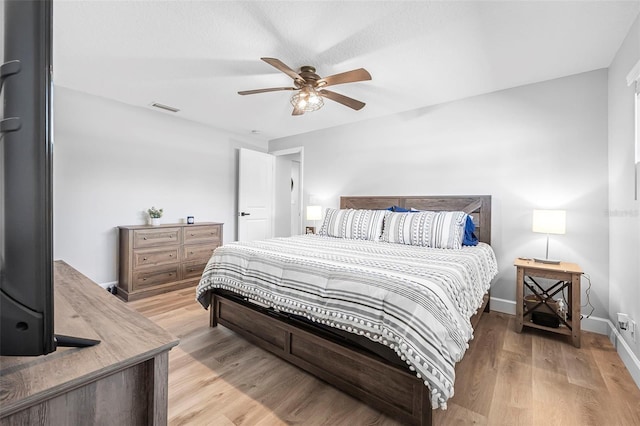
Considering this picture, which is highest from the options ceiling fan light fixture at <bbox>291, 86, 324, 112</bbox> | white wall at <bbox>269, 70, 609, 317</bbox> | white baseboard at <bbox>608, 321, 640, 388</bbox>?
ceiling fan light fixture at <bbox>291, 86, 324, 112</bbox>

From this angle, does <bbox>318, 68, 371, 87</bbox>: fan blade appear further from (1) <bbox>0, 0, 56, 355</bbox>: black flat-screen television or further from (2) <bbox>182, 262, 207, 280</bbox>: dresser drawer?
(2) <bbox>182, 262, 207, 280</bbox>: dresser drawer

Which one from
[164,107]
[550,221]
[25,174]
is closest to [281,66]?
[25,174]

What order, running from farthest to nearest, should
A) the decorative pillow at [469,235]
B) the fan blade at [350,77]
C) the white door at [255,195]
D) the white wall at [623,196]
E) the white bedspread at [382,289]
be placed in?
the white door at [255,195], the decorative pillow at [469,235], the fan blade at [350,77], the white wall at [623,196], the white bedspread at [382,289]

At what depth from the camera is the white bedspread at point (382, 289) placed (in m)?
1.35

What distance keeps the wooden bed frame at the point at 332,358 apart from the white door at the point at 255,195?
7.97ft

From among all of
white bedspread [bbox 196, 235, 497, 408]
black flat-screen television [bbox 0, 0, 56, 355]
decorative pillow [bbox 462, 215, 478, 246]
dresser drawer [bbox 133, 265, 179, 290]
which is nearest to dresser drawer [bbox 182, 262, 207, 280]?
dresser drawer [bbox 133, 265, 179, 290]

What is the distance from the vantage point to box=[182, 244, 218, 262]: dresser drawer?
3.86 metres

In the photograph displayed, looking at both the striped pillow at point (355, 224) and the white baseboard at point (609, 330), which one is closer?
the white baseboard at point (609, 330)

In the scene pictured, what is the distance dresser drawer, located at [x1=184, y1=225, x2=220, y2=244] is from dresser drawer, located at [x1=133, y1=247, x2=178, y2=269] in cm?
23

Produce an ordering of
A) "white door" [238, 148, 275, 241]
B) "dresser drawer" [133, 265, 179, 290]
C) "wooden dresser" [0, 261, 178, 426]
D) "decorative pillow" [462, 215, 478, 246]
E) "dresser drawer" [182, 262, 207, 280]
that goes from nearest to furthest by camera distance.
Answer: "wooden dresser" [0, 261, 178, 426]
"decorative pillow" [462, 215, 478, 246]
"dresser drawer" [133, 265, 179, 290]
"dresser drawer" [182, 262, 207, 280]
"white door" [238, 148, 275, 241]

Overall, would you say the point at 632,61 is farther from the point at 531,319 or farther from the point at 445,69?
the point at 531,319

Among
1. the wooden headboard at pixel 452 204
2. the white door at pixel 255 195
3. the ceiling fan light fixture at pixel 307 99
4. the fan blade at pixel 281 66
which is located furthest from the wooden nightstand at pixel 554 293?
the white door at pixel 255 195

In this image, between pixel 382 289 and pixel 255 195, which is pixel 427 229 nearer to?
pixel 382 289

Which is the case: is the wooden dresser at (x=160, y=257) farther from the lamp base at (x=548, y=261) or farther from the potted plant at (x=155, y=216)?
the lamp base at (x=548, y=261)
